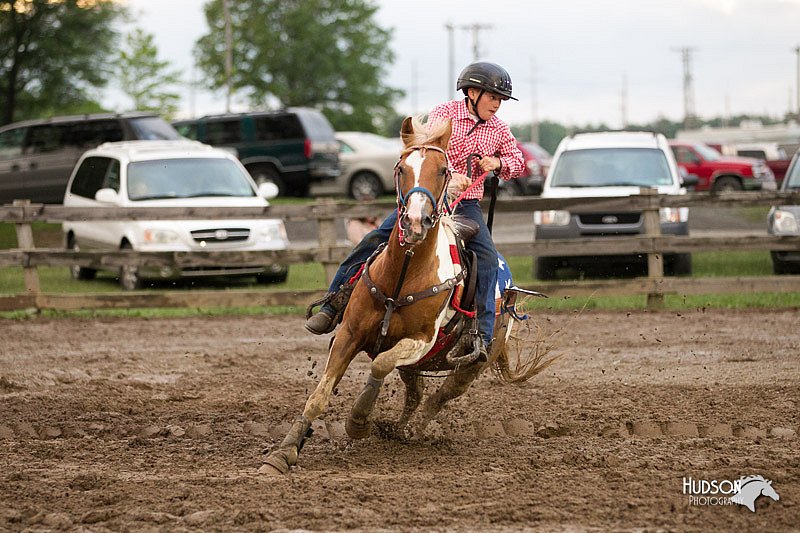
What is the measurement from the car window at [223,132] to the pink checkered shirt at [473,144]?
21.7 m

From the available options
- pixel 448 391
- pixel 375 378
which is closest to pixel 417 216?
pixel 375 378

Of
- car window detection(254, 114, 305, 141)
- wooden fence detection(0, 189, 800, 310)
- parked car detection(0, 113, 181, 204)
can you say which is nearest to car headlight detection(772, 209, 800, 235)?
wooden fence detection(0, 189, 800, 310)

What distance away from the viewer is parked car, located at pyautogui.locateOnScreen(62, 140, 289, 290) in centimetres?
1372

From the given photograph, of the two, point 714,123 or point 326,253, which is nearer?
point 326,253

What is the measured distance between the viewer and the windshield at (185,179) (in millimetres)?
14711

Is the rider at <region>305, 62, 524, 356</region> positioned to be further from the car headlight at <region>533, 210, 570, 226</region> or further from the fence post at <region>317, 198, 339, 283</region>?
the car headlight at <region>533, 210, 570, 226</region>

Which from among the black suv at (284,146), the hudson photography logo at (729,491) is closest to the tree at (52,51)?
the black suv at (284,146)

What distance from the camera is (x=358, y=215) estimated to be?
12.5 m

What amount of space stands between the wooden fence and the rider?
5.42 meters

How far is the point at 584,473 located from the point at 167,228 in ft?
30.2

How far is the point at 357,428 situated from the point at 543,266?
8.64 meters

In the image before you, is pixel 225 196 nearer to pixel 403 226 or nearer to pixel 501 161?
pixel 501 161

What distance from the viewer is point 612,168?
1530 centimetres

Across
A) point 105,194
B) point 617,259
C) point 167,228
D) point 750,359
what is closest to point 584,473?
point 750,359
